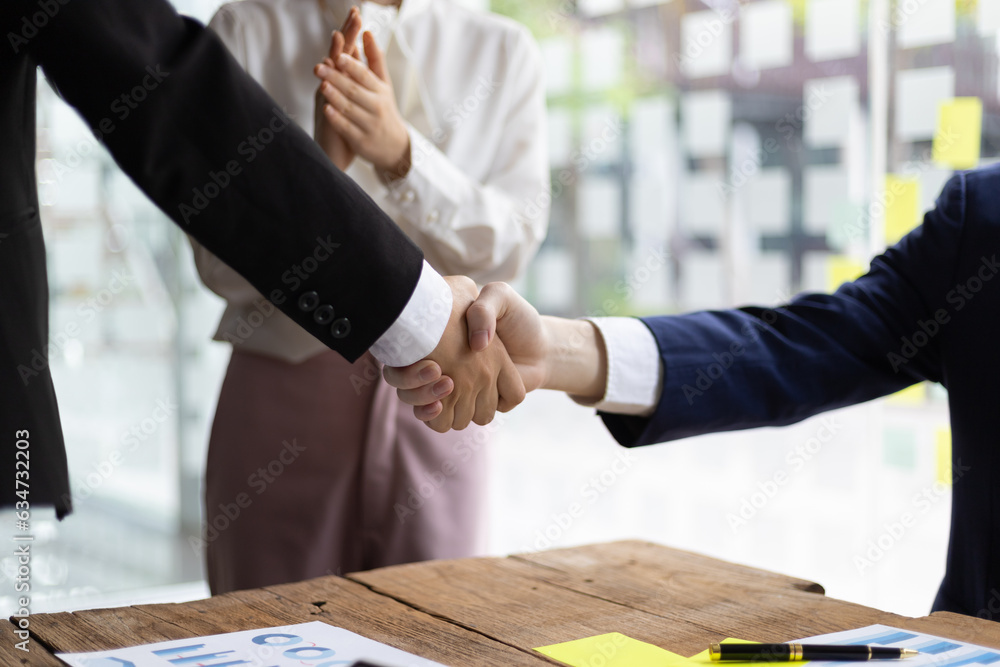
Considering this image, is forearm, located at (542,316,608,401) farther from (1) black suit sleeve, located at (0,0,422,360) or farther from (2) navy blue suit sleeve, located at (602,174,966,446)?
(1) black suit sleeve, located at (0,0,422,360)

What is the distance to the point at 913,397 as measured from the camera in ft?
9.20

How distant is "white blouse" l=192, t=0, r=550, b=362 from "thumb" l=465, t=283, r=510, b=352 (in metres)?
0.25

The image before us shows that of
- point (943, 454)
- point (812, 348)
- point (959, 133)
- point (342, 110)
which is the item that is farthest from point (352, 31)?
point (943, 454)

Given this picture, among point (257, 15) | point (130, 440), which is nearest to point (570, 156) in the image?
point (130, 440)

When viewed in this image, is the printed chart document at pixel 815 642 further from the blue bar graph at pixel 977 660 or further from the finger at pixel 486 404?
the finger at pixel 486 404

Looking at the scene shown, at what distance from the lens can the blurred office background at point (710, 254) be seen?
2.75 metres

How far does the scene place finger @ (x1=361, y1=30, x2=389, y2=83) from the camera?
143 cm

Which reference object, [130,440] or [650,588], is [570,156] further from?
[650,588]

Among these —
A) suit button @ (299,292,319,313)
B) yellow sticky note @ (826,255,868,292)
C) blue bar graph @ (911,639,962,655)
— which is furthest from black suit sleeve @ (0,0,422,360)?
yellow sticky note @ (826,255,868,292)

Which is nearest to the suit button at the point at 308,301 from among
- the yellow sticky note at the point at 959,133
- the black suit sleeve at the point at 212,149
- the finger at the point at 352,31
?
the black suit sleeve at the point at 212,149

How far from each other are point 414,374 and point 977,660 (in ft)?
2.35

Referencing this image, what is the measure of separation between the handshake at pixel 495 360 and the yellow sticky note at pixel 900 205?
179 cm

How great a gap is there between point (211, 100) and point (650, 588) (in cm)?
75

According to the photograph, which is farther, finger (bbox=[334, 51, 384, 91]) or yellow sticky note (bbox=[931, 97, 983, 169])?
yellow sticky note (bbox=[931, 97, 983, 169])
